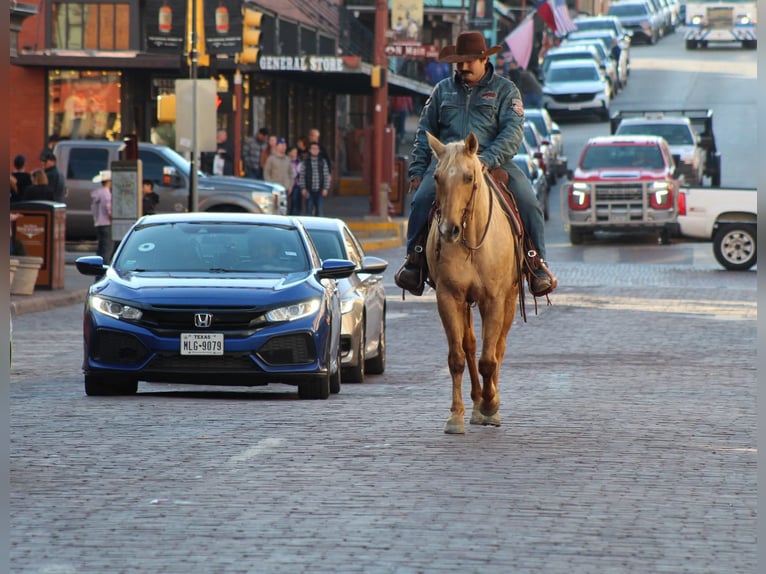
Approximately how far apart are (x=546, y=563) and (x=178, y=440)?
14.1 ft

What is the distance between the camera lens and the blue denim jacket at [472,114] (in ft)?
41.2

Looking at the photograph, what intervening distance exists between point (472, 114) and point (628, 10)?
90363 mm

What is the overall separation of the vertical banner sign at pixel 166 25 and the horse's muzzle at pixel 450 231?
3172 cm

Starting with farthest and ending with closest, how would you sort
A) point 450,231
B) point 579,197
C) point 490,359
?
point 579,197 < point 490,359 < point 450,231

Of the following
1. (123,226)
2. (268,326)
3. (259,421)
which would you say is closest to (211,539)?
(259,421)

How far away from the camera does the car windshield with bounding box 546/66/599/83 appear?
68000 mm

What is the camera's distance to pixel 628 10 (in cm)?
10094

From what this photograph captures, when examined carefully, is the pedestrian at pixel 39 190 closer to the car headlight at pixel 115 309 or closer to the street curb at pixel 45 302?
the street curb at pixel 45 302

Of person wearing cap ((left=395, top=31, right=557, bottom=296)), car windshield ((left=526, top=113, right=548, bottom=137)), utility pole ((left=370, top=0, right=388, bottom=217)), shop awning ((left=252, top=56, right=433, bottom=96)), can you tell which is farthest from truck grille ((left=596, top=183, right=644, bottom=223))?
person wearing cap ((left=395, top=31, right=557, bottom=296))

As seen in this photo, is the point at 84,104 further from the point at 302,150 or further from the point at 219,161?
the point at 219,161

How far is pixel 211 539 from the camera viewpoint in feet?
27.0

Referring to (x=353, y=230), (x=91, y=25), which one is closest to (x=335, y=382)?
(x=353, y=230)

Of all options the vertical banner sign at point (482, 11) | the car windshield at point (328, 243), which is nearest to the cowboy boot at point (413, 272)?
the car windshield at point (328, 243)

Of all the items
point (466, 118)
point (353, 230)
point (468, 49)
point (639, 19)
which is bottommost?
point (353, 230)
